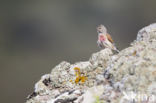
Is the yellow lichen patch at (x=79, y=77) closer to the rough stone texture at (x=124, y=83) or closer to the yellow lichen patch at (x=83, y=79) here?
the yellow lichen patch at (x=83, y=79)

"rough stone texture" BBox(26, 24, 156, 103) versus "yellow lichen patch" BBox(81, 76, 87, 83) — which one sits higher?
"yellow lichen patch" BBox(81, 76, 87, 83)

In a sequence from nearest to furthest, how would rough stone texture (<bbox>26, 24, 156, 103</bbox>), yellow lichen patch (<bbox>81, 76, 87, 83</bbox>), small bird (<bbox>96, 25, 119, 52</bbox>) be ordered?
rough stone texture (<bbox>26, 24, 156, 103</bbox>) < yellow lichen patch (<bbox>81, 76, 87, 83</bbox>) < small bird (<bbox>96, 25, 119, 52</bbox>)

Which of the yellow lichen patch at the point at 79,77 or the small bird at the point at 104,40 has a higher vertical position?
the small bird at the point at 104,40

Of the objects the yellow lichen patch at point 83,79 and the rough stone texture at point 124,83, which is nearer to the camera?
the rough stone texture at point 124,83

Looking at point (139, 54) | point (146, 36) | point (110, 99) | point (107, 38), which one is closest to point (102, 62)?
point (146, 36)

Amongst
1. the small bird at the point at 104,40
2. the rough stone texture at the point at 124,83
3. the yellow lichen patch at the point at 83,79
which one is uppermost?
the small bird at the point at 104,40

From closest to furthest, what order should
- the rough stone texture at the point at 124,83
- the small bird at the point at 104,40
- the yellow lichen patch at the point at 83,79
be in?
the rough stone texture at the point at 124,83 → the yellow lichen patch at the point at 83,79 → the small bird at the point at 104,40

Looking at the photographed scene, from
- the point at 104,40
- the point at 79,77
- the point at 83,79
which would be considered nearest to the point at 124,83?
the point at 83,79

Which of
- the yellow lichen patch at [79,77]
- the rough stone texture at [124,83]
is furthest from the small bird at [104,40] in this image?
the rough stone texture at [124,83]

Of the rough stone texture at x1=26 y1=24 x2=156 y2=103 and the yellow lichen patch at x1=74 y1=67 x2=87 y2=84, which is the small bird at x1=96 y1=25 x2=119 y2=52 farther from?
the rough stone texture at x1=26 y1=24 x2=156 y2=103

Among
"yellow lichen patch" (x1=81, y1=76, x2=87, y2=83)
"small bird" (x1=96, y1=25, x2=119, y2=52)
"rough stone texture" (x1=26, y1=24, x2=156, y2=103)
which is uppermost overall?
"small bird" (x1=96, y1=25, x2=119, y2=52)

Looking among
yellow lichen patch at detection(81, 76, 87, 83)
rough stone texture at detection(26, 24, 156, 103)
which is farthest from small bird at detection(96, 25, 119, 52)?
rough stone texture at detection(26, 24, 156, 103)
